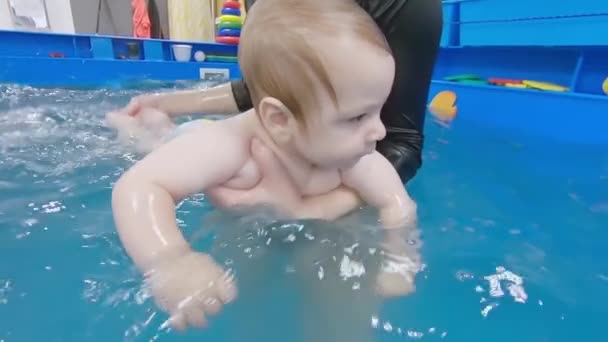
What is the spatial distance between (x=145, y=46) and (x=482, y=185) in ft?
6.61

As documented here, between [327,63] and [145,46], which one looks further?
[145,46]

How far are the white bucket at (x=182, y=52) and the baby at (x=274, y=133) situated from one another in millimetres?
1955

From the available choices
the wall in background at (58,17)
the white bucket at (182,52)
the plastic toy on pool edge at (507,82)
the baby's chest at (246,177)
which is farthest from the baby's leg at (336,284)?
the wall in background at (58,17)

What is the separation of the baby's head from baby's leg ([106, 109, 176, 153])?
470 millimetres

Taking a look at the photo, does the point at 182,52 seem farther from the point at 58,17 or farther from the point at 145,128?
the point at 58,17

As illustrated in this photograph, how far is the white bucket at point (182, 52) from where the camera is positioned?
2439 mm

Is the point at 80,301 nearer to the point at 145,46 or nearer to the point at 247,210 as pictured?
the point at 247,210

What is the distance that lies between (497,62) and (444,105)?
30cm

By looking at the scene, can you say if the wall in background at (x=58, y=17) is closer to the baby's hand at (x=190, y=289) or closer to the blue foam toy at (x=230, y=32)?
the blue foam toy at (x=230, y=32)

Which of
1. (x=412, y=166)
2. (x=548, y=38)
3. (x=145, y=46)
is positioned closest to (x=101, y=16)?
(x=145, y=46)

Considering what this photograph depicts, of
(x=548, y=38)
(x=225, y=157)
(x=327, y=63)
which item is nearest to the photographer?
(x=327, y=63)

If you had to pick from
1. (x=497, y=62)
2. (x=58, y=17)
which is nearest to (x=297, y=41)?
(x=497, y=62)

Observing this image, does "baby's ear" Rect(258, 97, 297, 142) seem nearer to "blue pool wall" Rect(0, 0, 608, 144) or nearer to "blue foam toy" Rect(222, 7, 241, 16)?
"blue pool wall" Rect(0, 0, 608, 144)

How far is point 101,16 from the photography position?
3.71 m
